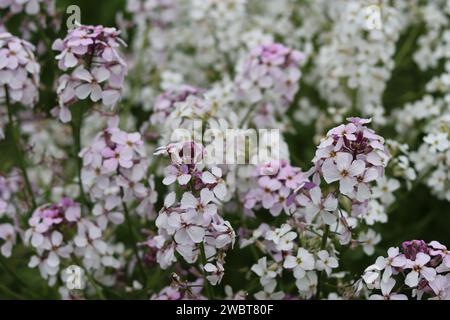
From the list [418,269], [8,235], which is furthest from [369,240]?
[8,235]

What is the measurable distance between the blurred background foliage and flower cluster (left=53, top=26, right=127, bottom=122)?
0.51m

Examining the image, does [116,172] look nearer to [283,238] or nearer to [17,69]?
[17,69]

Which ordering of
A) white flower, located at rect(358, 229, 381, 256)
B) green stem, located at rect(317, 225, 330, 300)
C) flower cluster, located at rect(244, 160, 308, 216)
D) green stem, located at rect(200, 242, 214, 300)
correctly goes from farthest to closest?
1. white flower, located at rect(358, 229, 381, 256)
2. flower cluster, located at rect(244, 160, 308, 216)
3. green stem, located at rect(317, 225, 330, 300)
4. green stem, located at rect(200, 242, 214, 300)

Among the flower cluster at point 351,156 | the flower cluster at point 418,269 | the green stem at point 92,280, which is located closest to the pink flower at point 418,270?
the flower cluster at point 418,269

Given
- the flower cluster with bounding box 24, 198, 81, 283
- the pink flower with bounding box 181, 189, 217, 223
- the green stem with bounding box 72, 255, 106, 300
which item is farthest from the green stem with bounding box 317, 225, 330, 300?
the flower cluster with bounding box 24, 198, 81, 283

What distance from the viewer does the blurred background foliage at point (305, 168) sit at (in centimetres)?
302

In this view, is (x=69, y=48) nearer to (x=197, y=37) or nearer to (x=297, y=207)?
(x=297, y=207)

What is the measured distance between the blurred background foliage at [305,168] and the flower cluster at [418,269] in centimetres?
50

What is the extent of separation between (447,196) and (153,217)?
44.5 inches

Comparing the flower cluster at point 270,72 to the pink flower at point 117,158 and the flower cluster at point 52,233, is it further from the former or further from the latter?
the flower cluster at point 52,233

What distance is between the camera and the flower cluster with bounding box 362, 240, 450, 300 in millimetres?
2104

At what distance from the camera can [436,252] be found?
6.93 ft

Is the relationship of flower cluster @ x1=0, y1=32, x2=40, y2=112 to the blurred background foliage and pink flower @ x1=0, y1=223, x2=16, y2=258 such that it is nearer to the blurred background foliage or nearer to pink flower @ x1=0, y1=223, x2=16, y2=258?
the blurred background foliage
